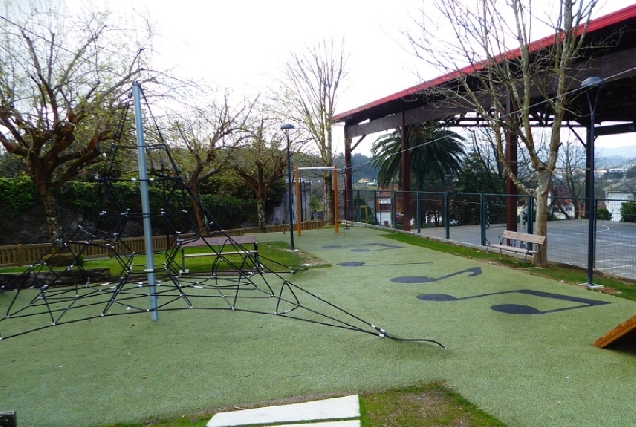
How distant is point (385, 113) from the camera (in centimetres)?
2022

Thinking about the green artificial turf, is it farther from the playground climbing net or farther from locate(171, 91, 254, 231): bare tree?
locate(171, 91, 254, 231): bare tree

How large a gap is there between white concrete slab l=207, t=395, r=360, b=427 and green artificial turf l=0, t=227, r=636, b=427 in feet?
0.77

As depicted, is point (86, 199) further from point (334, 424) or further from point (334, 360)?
point (334, 424)

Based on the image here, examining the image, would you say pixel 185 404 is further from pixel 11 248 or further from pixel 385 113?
pixel 385 113

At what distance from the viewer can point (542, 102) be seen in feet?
28.8

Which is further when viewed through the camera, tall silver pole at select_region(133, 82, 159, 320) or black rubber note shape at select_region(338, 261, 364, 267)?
black rubber note shape at select_region(338, 261, 364, 267)

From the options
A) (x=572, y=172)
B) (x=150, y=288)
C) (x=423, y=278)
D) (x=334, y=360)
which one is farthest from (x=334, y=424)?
(x=572, y=172)

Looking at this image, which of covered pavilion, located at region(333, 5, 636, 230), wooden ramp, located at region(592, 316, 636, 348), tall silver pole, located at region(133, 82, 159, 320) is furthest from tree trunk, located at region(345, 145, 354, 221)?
wooden ramp, located at region(592, 316, 636, 348)

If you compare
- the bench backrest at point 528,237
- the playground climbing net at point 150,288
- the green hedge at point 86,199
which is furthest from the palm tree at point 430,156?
the playground climbing net at point 150,288

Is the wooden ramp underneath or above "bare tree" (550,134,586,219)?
underneath

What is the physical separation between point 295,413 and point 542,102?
7541mm

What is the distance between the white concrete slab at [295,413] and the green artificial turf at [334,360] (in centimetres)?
23

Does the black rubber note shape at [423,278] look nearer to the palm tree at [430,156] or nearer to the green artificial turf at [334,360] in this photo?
the green artificial turf at [334,360]

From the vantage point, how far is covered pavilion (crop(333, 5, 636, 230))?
32.0ft
